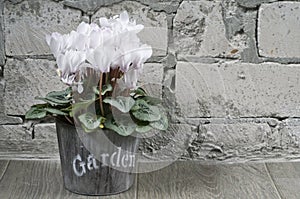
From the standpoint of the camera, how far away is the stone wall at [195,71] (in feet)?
5.35

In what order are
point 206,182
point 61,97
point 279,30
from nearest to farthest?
point 61,97 < point 206,182 < point 279,30

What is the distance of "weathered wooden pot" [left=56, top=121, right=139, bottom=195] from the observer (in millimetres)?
1375

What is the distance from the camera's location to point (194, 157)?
1725mm

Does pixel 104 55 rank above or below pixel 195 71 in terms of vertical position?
Answer: above

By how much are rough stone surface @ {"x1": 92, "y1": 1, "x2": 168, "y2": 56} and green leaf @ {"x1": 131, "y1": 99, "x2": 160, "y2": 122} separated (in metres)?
0.29

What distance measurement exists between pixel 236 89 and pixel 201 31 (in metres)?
0.19

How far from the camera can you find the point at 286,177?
158 cm

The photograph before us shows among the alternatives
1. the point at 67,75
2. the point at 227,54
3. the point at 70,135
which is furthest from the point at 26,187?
the point at 227,54

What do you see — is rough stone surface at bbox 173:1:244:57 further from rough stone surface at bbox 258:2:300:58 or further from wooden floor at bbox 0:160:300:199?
wooden floor at bbox 0:160:300:199

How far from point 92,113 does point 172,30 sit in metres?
0.41

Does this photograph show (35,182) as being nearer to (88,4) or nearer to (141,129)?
(141,129)

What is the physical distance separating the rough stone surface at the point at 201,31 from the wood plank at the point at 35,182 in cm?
43

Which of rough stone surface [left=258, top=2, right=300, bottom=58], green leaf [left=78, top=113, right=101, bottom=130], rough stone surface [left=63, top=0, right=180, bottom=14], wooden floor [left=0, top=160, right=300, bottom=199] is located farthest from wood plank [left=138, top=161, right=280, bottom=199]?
rough stone surface [left=63, top=0, right=180, bottom=14]

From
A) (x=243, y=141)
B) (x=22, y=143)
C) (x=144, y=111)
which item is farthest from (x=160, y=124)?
(x=22, y=143)
